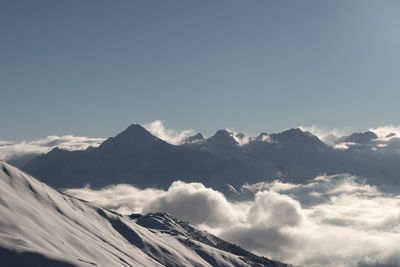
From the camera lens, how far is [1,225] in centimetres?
19600

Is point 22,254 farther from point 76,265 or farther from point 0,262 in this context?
point 76,265

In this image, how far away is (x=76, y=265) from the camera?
539 feet

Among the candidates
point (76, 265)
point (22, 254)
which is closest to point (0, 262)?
point (22, 254)

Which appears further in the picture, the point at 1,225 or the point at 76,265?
the point at 1,225

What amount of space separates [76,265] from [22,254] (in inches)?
867

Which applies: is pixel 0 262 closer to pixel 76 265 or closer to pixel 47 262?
pixel 47 262

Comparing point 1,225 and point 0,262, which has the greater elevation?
point 1,225

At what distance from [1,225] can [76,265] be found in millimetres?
53544

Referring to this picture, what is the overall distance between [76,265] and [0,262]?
1073 inches

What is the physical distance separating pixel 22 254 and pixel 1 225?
117ft

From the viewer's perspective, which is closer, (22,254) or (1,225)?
(22,254)

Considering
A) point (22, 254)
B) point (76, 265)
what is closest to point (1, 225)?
point (22, 254)

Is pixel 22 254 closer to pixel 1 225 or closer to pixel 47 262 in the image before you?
pixel 47 262

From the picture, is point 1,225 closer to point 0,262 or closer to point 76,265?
point 0,262
